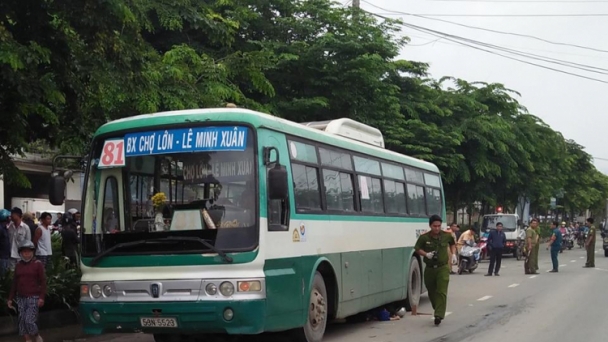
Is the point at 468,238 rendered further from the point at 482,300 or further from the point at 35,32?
the point at 35,32

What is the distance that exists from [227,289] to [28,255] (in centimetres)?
301

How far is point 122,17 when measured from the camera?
9.92 meters

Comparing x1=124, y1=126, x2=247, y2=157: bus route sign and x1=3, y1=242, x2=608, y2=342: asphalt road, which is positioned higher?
x1=124, y1=126, x2=247, y2=157: bus route sign

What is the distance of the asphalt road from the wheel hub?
1.75 ft

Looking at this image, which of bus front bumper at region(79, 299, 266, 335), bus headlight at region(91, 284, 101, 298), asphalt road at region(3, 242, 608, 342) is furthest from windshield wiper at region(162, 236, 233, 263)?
asphalt road at region(3, 242, 608, 342)

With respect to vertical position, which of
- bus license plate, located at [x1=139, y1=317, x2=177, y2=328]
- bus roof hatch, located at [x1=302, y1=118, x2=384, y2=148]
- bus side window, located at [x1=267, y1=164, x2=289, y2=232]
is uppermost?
bus roof hatch, located at [x1=302, y1=118, x2=384, y2=148]

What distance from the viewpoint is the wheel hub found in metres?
9.86

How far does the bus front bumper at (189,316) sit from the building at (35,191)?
17.8 metres

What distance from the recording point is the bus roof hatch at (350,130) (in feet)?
40.8

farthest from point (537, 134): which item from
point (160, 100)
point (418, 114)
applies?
point (160, 100)

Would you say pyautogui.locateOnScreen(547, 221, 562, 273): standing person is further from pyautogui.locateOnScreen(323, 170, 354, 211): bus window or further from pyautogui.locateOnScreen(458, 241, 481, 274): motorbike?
pyautogui.locateOnScreen(323, 170, 354, 211): bus window

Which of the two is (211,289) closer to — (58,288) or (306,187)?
(306,187)

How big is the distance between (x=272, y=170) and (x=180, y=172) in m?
1.23

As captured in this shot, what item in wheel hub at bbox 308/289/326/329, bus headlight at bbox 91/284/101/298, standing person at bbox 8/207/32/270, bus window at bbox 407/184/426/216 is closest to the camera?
bus headlight at bbox 91/284/101/298
